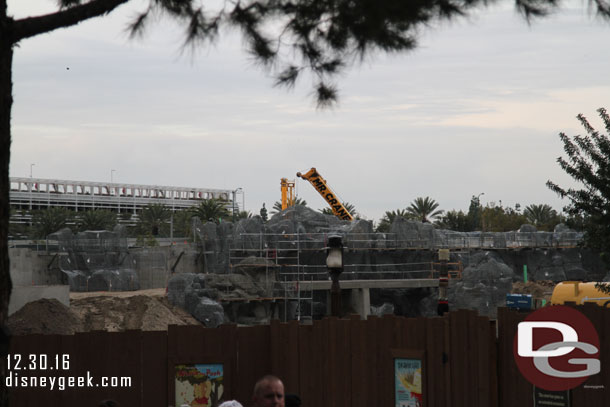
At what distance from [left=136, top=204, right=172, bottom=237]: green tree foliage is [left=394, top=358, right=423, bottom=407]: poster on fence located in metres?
78.2

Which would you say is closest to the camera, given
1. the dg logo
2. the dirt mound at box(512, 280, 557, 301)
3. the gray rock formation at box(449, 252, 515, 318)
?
the dg logo

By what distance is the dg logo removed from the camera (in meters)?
10.7

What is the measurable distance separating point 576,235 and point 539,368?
57.4m

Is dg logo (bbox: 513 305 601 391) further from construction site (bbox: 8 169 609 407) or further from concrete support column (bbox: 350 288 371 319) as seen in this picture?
concrete support column (bbox: 350 288 371 319)

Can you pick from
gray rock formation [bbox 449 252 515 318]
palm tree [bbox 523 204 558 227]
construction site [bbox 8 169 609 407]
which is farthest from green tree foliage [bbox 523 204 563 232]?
gray rock formation [bbox 449 252 515 318]

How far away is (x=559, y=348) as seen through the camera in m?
10.9

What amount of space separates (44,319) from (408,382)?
1950 centimetres

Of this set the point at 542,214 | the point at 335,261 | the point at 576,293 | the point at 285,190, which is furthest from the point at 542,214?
the point at 335,261

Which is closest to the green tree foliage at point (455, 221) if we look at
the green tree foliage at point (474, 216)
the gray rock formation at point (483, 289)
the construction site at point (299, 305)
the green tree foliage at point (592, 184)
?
the green tree foliage at point (474, 216)

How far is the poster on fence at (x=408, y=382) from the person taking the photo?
12.5m

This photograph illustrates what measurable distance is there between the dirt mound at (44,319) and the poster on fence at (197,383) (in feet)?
50.1

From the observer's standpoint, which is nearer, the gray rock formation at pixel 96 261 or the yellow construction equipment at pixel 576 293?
the yellow construction equipment at pixel 576 293

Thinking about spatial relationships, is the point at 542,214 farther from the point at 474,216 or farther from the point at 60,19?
the point at 60,19

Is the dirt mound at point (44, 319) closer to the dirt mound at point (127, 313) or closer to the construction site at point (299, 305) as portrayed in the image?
the construction site at point (299, 305)
